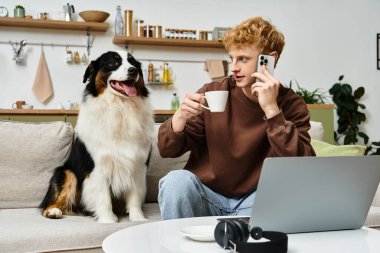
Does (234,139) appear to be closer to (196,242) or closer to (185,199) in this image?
(185,199)

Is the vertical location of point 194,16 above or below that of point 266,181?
above

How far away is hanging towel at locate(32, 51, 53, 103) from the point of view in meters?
4.87

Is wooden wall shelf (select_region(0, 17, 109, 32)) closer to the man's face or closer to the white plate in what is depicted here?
the man's face

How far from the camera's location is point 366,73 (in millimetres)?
5898

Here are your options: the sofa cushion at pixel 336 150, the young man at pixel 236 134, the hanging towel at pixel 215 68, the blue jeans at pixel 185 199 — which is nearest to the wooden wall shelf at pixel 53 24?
the hanging towel at pixel 215 68

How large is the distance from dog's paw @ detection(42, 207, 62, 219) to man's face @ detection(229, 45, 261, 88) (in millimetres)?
998

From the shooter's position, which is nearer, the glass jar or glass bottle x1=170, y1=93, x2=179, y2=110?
the glass jar

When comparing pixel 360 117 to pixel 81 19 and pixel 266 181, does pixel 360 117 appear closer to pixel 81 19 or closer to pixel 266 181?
pixel 81 19

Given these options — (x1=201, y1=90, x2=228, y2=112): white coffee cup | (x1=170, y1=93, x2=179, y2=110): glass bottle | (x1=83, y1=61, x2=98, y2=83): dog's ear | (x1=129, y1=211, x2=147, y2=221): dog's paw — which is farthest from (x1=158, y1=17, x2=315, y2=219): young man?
(x1=170, y1=93, x2=179, y2=110): glass bottle

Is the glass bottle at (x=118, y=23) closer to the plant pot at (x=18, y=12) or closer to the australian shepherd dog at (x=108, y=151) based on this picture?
the plant pot at (x=18, y=12)

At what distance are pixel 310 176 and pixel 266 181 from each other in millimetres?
113

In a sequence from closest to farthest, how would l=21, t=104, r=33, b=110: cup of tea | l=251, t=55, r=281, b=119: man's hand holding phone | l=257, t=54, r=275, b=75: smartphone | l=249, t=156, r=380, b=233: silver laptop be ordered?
l=249, t=156, r=380, b=233: silver laptop
l=251, t=55, r=281, b=119: man's hand holding phone
l=257, t=54, r=275, b=75: smartphone
l=21, t=104, r=33, b=110: cup of tea

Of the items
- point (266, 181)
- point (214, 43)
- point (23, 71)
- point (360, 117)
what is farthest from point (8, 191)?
point (360, 117)

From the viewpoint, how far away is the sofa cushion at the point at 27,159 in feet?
7.37
